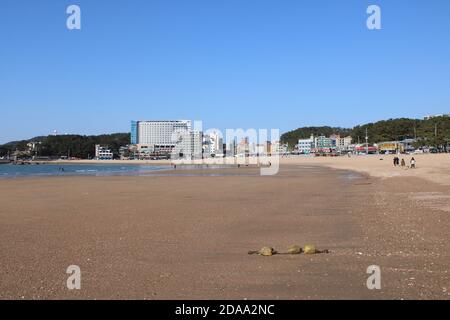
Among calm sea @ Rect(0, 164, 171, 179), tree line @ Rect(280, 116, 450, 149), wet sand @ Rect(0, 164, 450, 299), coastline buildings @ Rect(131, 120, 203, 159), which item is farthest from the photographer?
coastline buildings @ Rect(131, 120, 203, 159)

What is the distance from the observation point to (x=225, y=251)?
7.95 m

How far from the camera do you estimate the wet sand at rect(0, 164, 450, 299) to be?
555cm

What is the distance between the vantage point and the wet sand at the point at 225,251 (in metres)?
5.55

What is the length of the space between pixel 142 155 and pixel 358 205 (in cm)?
17429

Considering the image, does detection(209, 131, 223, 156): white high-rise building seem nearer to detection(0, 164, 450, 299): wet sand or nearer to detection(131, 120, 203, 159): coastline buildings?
detection(131, 120, 203, 159): coastline buildings

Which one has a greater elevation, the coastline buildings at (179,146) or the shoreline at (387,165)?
the coastline buildings at (179,146)

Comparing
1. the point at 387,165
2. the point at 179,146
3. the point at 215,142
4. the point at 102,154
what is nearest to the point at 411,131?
the point at 215,142

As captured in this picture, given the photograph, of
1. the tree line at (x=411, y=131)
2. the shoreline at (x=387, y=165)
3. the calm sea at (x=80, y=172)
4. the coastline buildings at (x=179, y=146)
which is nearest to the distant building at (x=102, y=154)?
the coastline buildings at (x=179, y=146)

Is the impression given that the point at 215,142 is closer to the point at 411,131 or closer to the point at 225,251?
the point at 411,131

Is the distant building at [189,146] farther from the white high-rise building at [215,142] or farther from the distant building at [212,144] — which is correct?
the white high-rise building at [215,142]

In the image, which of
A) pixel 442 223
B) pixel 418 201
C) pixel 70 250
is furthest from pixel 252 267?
pixel 418 201

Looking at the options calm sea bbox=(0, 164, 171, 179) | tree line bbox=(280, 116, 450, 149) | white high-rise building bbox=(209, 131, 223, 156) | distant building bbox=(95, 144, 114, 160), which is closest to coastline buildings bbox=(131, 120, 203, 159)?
white high-rise building bbox=(209, 131, 223, 156)
